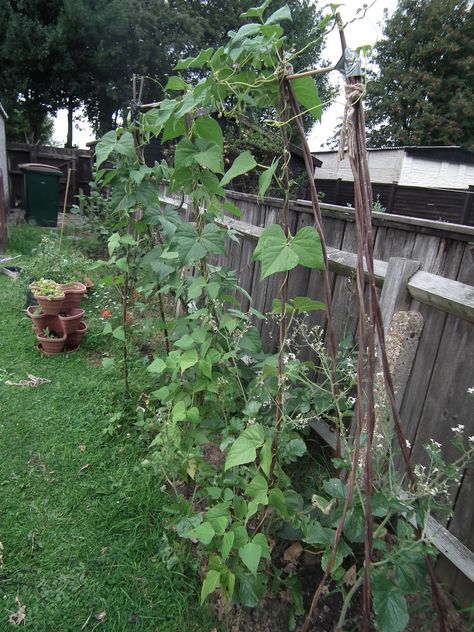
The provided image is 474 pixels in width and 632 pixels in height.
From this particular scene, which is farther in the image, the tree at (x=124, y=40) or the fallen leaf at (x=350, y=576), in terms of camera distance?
the tree at (x=124, y=40)

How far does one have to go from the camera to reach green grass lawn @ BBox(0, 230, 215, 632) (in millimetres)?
1570

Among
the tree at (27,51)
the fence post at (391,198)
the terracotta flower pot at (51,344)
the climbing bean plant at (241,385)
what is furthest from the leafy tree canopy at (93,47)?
the climbing bean plant at (241,385)

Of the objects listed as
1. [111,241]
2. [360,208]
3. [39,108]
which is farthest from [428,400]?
[39,108]

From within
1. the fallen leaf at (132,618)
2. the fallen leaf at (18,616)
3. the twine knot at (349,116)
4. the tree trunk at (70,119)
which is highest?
the tree trunk at (70,119)

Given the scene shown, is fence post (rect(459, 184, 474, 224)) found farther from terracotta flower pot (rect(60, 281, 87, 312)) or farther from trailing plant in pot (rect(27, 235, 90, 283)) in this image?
terracotta flower pot (rect(60, 281, 87, 312))

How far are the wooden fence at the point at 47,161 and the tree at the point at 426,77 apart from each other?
1592cm

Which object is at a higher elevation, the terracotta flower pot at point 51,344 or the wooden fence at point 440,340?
the wooden fence at point 440,340

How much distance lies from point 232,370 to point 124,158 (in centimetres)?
120

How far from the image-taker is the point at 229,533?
4.32ft

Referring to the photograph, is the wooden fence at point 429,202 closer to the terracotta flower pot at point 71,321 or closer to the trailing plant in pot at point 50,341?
the terracotta flower pot at point 71,321

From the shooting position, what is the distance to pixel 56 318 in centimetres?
350

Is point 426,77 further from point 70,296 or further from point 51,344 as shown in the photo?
point 51,344

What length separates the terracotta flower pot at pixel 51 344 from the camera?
3.45 metres

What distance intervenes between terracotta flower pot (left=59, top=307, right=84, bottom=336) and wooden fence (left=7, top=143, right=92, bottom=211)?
9.28 meters
